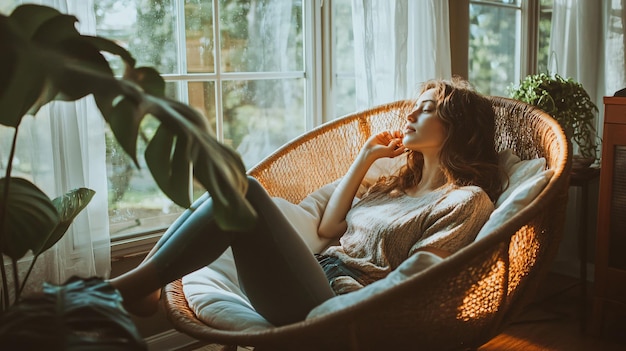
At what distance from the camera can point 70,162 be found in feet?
5.76

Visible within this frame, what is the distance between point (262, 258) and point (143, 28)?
3.60 feet

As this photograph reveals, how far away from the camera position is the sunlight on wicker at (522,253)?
5.03ft

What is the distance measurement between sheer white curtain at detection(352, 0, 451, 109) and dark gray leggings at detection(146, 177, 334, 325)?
1110 millimetres

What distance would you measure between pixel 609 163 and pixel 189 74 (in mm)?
1546

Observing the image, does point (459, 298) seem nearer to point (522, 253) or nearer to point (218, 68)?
point (522, 253)

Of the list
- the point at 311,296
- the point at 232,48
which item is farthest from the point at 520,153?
the point at 232,48

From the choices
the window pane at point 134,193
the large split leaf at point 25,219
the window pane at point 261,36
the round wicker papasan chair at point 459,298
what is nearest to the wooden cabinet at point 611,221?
the round wicker papasan chair at point 459,298

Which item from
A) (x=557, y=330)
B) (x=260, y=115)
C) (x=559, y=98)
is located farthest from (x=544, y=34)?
(x=260, y=115)

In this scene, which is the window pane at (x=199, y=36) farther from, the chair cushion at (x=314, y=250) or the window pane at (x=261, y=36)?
the chair cushion at (x=314, y=250)

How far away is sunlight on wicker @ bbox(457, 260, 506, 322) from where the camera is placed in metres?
1.44

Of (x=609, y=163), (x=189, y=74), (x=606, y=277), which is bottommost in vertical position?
(x=606, y=277)

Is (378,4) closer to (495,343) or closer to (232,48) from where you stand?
(232,48)

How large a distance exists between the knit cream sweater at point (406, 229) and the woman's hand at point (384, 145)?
19 centimetres

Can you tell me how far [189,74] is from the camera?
7.55 ft
